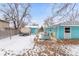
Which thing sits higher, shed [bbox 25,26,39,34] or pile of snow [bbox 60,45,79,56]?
shed [bbox 25,26,39,34]

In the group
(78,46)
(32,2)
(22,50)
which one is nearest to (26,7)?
(32,2)

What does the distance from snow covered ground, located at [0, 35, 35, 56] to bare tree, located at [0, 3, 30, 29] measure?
20 centimetres

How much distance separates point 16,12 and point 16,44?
421mm

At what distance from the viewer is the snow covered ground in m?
2.57

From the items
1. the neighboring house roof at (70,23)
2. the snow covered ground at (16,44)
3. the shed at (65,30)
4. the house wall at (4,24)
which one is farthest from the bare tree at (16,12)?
the neighboring house roof at (70,23)

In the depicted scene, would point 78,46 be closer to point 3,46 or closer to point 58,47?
point 58,47

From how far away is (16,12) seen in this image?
2.59 metres

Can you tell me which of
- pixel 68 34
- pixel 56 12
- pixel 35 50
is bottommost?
pixel 35 50

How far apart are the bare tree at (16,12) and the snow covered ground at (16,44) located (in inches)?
7.7

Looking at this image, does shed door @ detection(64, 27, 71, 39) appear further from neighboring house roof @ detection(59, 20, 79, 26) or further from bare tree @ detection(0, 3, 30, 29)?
bare tree @ detection(0, 3, 30, 29)

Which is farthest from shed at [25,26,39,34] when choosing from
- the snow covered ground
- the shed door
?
the shed door

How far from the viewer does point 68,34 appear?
2568 millimetres

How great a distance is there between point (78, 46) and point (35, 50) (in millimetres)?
563

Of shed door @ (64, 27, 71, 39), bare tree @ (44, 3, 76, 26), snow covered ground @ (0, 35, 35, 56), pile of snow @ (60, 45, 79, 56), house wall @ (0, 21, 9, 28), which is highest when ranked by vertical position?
bare tree @ (44, 3, 76, 26)
